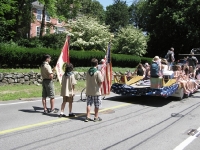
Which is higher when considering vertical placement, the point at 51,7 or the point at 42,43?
the point at 51,7

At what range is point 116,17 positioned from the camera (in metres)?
73.6

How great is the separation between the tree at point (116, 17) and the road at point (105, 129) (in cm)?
6427

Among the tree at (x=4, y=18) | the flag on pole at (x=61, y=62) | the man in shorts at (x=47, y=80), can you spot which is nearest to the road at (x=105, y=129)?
the man in shorts at (x=47, y=80)

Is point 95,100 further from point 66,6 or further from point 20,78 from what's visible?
point 66,6

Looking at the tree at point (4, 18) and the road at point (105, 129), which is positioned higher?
the tree at point (4, 18)

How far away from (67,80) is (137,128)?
2.42 metres

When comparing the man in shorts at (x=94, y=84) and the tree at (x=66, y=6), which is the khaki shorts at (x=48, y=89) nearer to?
the man in shorts at (x=94, y=84)

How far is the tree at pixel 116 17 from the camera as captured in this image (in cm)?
7269

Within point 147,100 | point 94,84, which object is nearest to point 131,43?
point 147,100

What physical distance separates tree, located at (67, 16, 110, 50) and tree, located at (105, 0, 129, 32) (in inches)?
1547

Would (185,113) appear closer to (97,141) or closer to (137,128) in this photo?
(137,128)

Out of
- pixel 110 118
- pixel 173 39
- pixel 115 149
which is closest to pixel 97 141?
pixel 115 149

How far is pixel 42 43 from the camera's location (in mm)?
26172

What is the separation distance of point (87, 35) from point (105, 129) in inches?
1045
